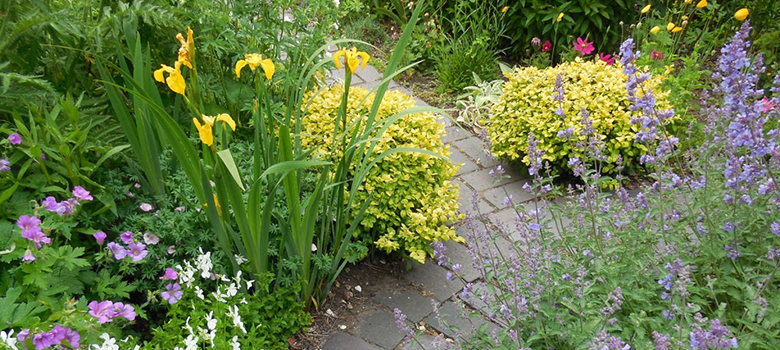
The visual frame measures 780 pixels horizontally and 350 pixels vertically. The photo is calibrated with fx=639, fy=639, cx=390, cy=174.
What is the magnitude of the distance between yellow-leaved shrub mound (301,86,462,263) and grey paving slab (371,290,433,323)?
19 centimetres

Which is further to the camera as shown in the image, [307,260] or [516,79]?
[516,79]

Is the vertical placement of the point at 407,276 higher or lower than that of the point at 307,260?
lower

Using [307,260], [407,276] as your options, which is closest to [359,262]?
[407,276]

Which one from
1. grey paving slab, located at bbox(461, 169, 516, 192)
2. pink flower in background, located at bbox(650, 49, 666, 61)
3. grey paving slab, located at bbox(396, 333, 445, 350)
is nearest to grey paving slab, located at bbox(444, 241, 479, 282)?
grey paving slab, located at bbox(396, 333, 445, 350)

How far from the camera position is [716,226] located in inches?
76.0

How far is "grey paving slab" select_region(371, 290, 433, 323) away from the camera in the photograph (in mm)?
2705

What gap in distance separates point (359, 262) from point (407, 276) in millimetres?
231

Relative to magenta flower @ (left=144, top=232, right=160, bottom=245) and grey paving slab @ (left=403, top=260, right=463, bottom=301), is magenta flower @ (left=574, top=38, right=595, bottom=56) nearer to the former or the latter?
grey paving slab @ (left=403, top=260, right=463, bottom=301)

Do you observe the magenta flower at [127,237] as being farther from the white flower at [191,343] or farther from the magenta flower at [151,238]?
the white flower at [191,343]

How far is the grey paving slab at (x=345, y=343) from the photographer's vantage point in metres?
2.51

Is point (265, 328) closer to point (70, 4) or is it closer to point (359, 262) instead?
point (359, 262)

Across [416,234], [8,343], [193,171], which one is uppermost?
[193,171]

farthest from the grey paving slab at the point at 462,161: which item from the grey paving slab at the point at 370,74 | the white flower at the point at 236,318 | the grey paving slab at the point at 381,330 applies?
the white flower at the point at 236,318

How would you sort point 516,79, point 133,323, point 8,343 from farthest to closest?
1. point 516,79
2. point 133,323
3. point 8,343
